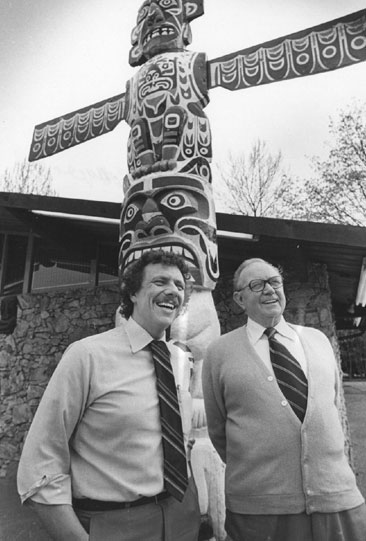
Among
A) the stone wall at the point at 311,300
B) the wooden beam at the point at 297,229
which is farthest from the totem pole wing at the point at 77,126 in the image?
the stone wall at the point at 311,300

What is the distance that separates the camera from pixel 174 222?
3154 mm

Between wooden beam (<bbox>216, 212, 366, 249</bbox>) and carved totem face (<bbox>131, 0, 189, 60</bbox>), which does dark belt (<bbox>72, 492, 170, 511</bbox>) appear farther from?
carved totem face (<bbox>131, 0, 189, 60</bbox>)

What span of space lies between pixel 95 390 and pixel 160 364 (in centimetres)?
24

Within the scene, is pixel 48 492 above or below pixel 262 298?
below

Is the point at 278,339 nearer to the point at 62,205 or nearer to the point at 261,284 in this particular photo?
the point at 261,284

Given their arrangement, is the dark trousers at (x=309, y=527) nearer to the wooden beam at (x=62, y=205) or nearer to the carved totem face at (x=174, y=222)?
the carved totem face at (x=174, y=222)

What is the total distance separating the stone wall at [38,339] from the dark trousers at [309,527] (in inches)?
164

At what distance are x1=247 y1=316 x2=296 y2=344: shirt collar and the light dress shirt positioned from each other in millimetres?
517

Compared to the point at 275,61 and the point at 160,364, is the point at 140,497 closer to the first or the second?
the point at 160,364

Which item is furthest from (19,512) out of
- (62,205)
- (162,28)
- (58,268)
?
(162,28)

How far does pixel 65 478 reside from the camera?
1.14 metres

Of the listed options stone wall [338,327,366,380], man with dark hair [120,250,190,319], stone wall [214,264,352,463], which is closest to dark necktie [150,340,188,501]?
man with dark hair [120,250,190,319]

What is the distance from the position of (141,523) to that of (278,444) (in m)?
0.53

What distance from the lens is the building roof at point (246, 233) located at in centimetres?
394
